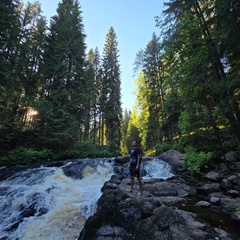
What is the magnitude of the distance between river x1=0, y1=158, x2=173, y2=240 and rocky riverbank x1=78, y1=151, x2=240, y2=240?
1.26 meters

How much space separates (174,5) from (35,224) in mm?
15440

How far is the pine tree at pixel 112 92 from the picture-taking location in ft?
90.3

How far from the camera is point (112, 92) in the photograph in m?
29.6

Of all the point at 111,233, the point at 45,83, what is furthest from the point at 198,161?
the point at 45,83

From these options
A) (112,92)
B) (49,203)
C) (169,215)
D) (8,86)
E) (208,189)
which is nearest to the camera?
(169,215)

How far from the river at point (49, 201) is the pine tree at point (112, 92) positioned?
12781 millimetres

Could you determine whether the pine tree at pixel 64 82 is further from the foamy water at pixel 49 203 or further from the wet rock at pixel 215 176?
the wet rock at pixel 215 176

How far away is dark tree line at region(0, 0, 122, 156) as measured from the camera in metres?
16.9

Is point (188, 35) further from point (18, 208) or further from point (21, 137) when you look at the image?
point (21, 137)

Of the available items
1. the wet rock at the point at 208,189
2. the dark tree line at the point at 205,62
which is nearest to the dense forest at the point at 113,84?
the dark tree line at the point at 205,62

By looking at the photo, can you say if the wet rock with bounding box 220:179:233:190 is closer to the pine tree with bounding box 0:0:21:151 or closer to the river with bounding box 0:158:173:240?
the river with bounding box 0:158:173:240

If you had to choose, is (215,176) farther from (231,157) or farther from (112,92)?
(112,92)

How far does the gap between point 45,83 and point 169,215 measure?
21.5 metres

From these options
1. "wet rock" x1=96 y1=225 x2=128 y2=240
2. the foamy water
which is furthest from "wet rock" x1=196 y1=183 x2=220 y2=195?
"wet rock" x1=96 y1=225 x2=128 y2=240
